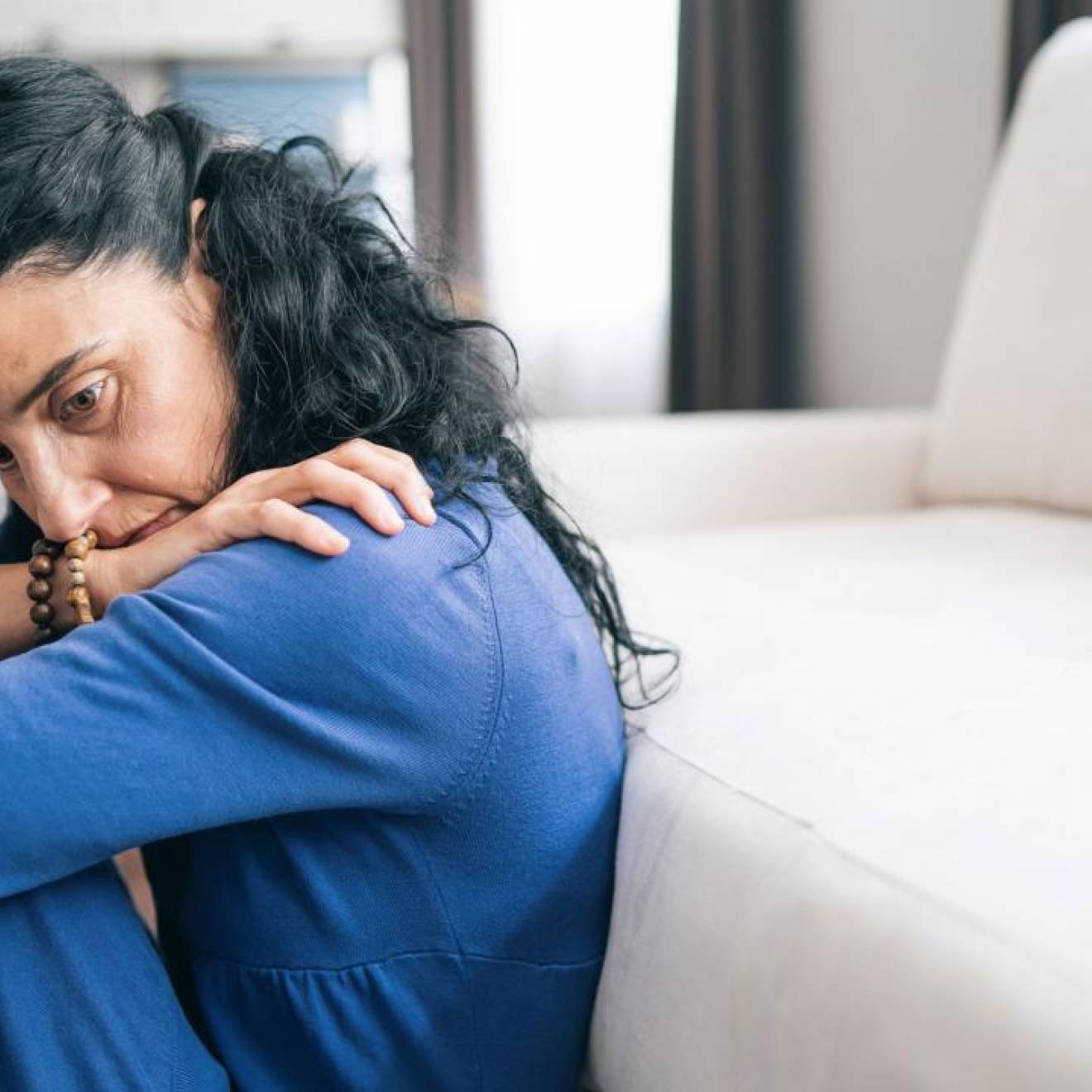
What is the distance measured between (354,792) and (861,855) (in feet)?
0.84

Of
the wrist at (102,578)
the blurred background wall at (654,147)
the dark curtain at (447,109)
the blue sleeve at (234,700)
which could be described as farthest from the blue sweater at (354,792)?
the dark curtain at (447,109)

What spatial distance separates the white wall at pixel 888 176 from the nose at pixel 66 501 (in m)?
1.83

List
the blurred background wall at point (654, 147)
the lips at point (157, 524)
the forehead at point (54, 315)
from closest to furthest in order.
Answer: the forehead at point (54, 315), the lips at point (157, 524), the blurred background wall at point (654, 147)

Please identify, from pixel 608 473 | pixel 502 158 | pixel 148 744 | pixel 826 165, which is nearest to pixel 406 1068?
pixel 148 744

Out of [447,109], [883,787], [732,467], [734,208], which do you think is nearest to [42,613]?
[883,787]

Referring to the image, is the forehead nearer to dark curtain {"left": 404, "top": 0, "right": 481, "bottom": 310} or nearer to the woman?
the woman

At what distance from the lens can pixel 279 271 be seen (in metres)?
0.87

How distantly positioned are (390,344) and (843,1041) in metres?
0.51

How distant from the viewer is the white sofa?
580mm

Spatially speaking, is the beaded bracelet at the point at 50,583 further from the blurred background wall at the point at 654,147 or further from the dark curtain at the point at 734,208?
Answer: the dark curtain at the point at 734,208

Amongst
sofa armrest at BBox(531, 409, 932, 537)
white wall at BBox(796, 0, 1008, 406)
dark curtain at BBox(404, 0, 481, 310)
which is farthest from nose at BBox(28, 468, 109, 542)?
dark curtain at BBox(404, 0, 481, 310)

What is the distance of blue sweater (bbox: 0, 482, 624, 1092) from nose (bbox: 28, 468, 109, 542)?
163mm

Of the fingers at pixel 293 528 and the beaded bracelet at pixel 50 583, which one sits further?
the beaded bracelet at pixel 50 583

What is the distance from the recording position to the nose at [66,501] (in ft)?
2.77
